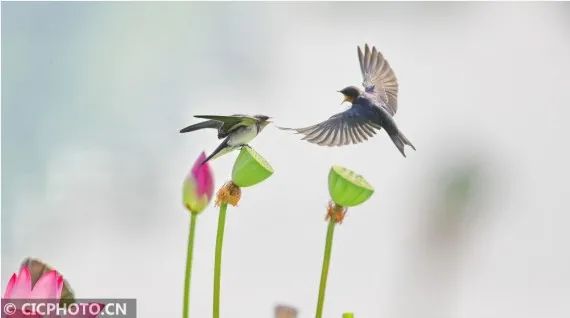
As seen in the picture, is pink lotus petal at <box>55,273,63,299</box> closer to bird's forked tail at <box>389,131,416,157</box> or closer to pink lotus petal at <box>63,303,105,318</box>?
pink lotus petal at <box>63,303,105,318</box>

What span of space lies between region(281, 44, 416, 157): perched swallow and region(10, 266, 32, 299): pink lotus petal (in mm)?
328

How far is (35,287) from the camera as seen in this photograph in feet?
2.07

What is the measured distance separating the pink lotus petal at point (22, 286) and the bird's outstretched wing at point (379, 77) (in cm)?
58

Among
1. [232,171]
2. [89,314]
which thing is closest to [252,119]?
[232,171]

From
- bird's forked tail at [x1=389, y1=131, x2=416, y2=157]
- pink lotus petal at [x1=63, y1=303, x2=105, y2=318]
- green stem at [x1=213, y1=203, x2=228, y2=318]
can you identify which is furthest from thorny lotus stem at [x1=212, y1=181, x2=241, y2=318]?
bird's forked tail at [x1=389, y1=131, x2=416, y2=157]

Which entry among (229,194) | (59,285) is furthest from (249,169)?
(59,285)

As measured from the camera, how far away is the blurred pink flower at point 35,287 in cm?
62

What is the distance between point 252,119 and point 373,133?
0.22 meters

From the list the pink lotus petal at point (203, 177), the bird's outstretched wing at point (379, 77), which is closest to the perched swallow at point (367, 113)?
the bird's outstretched wing at point (379, 77)

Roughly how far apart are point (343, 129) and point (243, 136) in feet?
0.51

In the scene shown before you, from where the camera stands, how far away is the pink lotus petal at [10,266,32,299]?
0.62 m

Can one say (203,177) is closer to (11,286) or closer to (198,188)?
(198,188)

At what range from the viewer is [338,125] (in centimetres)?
93

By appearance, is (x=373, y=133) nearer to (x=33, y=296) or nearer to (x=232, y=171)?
(x=232, y=171)
